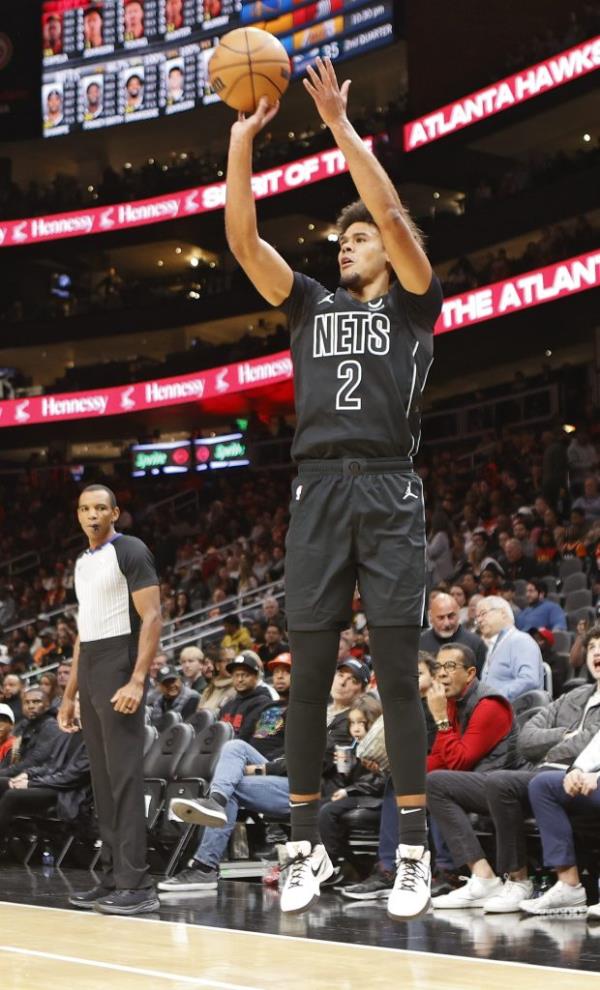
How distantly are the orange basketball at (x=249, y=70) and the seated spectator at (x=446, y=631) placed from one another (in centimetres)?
455

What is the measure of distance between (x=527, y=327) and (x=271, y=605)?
27.2 feet

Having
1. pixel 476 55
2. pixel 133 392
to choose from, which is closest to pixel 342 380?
pixel 133 392

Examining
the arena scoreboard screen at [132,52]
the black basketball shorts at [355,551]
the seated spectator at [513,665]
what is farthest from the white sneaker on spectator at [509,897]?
the arena scoreboard screen at [132,52]

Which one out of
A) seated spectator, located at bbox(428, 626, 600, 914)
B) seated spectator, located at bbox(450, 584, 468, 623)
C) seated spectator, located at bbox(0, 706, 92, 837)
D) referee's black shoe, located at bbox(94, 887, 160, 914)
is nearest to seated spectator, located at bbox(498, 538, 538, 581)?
seated spectator, located at bbox(450, 584, 468, 623)

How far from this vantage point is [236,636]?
13398mm

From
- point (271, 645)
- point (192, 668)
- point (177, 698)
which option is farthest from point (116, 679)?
point (271, 645)

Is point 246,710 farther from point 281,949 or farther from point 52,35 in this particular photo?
point 52,35

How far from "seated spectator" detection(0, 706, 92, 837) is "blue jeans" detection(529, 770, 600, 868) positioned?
11.5 feet

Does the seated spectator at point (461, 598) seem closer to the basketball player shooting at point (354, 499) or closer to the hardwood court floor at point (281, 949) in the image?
the hardwood court floor at point (281, 949)

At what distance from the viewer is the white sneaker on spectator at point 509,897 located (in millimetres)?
6086

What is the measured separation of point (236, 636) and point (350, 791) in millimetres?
6170

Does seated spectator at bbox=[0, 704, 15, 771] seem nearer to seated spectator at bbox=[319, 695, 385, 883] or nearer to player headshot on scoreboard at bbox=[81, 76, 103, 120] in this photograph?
seated spectator at bbox=[319, 695, 385, 883]

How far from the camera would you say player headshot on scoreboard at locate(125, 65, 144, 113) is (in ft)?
92.0

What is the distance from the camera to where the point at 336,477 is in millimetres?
3715
